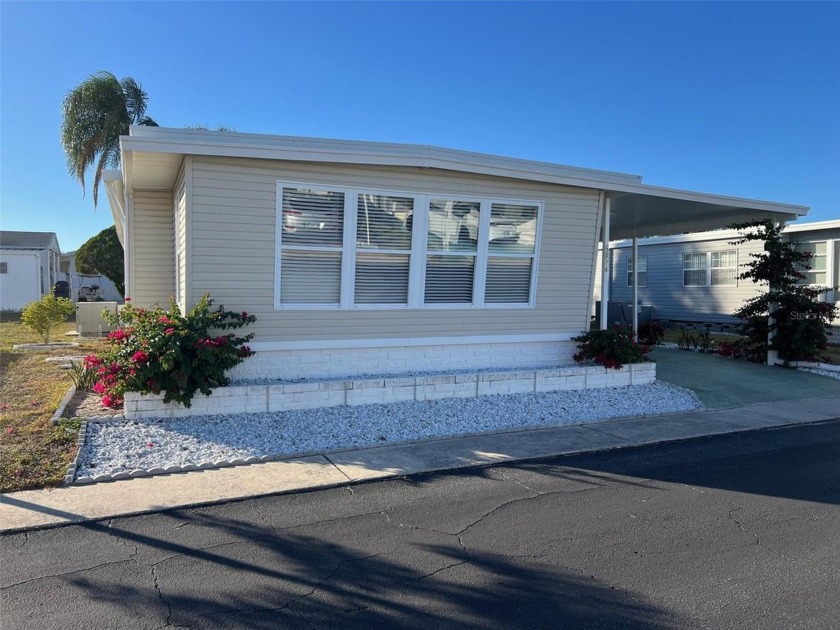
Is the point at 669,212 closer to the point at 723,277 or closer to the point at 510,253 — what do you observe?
the point at 510,253

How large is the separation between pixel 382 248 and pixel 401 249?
0.95 feet

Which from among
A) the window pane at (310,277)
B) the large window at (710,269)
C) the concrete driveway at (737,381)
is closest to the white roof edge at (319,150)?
the window pane at (310,277)

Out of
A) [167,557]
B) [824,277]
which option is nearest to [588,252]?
[167,557]

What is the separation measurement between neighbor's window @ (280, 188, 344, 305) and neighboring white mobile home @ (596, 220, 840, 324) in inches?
510

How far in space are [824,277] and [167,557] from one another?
1812 centimetres

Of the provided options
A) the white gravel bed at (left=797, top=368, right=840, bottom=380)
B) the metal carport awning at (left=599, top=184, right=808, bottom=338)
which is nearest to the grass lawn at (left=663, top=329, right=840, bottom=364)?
the white gravel bed at (left=797, top=368, right=840, bottom=380)

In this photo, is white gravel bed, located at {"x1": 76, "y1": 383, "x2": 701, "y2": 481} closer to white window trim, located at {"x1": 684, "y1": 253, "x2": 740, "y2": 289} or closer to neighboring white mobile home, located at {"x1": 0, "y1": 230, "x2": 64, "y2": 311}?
white window trim, located at {"x1": 684, "y1": 253, "x2": 740, "y2": 289}

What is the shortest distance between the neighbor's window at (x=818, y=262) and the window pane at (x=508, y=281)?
36.5 ft

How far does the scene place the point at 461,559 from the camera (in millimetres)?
3904

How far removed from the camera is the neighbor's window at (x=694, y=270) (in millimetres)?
19969

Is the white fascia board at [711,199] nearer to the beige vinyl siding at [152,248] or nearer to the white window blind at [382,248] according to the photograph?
the white window blind at [382,248]

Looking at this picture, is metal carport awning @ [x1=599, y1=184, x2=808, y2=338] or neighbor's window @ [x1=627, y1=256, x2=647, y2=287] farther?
neighbor's window @ [x1=627, y1=256, x2=647, y2=287]

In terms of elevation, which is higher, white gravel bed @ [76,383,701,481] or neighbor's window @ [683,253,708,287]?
neighbor's window @ [683,253,708,287]

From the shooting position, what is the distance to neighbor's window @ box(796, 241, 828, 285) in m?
16.6
